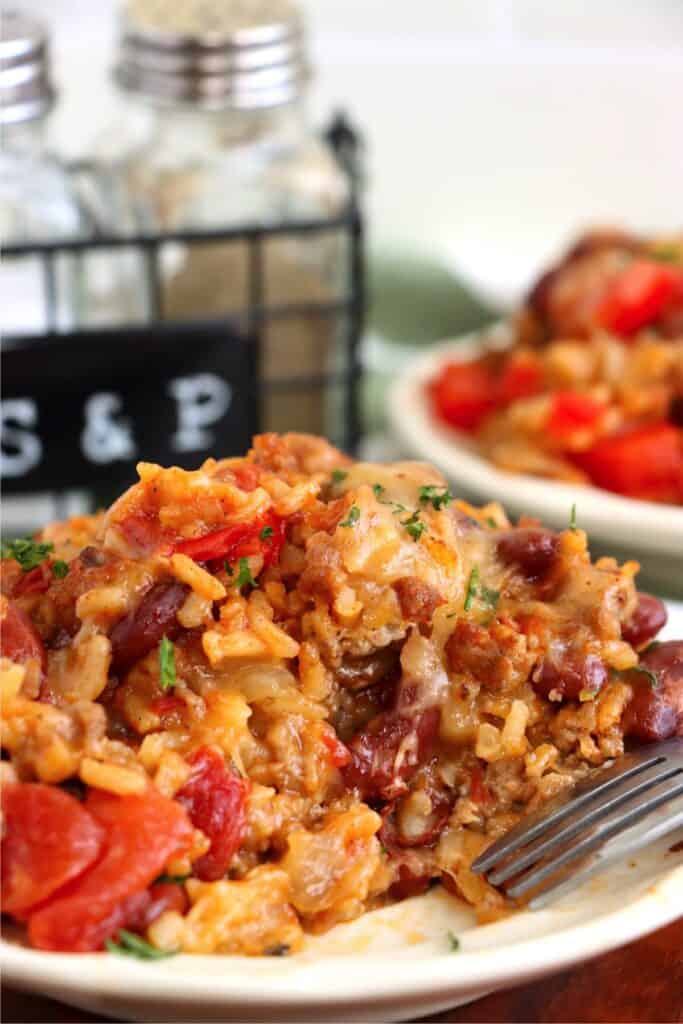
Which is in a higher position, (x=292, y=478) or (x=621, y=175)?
(x=292, y=478)

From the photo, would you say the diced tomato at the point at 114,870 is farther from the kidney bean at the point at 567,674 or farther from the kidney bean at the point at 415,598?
the kidney bean at the point at 567,674

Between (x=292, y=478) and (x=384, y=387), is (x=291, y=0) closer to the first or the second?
(x=384, y=387)

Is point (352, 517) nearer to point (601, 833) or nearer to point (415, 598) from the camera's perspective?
point (415, 598)

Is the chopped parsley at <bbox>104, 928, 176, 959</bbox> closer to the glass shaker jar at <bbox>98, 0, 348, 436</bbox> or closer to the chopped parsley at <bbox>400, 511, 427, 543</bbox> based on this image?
the chopped parsley at <bbox>400, 511, 427, 543</bbox>

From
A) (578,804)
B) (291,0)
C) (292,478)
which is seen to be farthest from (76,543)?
(291,0)

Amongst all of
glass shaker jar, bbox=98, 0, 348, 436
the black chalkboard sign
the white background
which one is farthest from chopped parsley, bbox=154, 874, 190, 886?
the white background

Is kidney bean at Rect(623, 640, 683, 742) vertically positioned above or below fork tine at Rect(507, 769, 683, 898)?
above

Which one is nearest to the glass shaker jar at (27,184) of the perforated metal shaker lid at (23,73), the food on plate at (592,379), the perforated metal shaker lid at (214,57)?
the perforated metal shaker lid at (23,73)

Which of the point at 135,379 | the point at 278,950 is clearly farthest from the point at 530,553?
the point at 135,379
